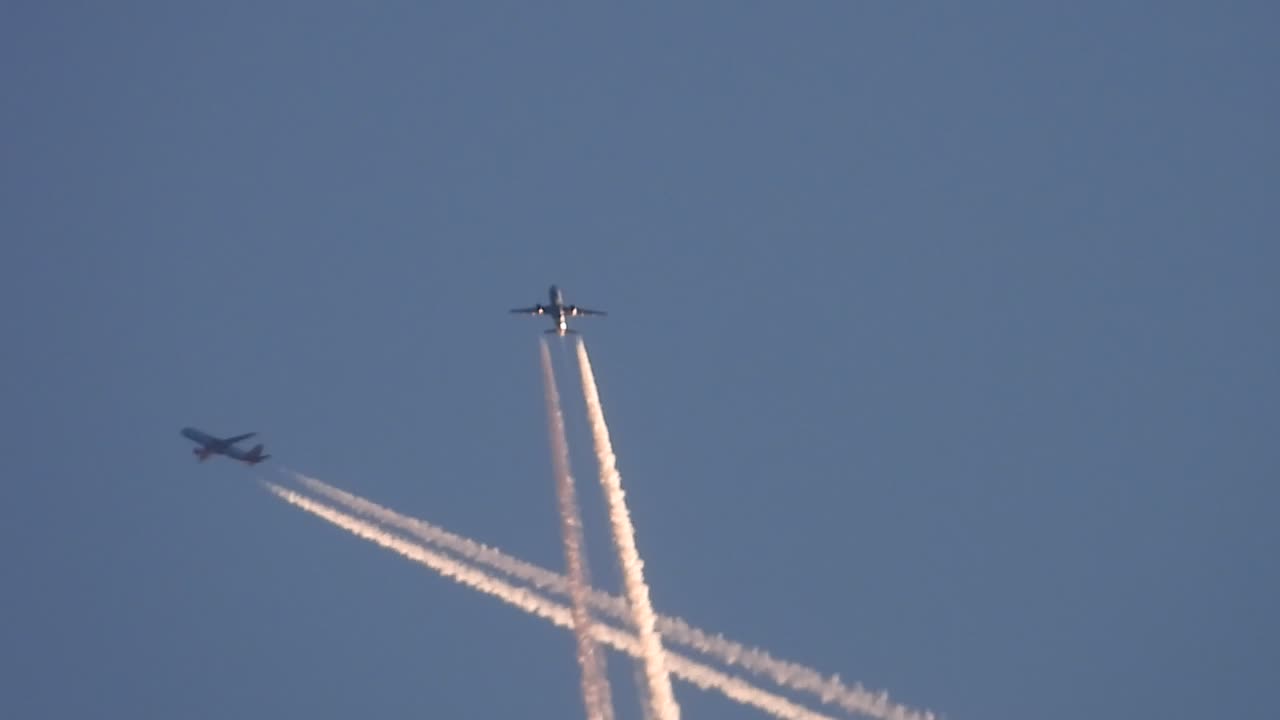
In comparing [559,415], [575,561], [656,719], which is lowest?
[656,719]

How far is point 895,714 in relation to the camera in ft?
395

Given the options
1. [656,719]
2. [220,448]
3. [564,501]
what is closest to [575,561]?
[564,501]

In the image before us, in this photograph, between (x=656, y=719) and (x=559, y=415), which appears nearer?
(x=656, y=719)

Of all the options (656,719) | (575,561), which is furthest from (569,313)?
(656,719)

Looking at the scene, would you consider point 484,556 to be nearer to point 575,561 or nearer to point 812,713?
point 575,561

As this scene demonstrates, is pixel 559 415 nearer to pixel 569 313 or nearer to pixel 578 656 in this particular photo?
pixel 569 313

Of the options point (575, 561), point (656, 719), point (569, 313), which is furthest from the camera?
point (569, 313)

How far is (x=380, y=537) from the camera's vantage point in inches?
5399

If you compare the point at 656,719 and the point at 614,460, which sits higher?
the point at 614,460

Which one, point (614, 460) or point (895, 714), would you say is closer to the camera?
point (895, 714)

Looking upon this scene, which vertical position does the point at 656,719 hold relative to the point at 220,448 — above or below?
below

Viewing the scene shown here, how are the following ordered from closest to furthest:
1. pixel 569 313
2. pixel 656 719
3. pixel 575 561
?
pixel 656 719
pixel 575 561
pixel 569 313

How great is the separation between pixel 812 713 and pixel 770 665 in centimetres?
454

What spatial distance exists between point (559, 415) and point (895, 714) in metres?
23.0
